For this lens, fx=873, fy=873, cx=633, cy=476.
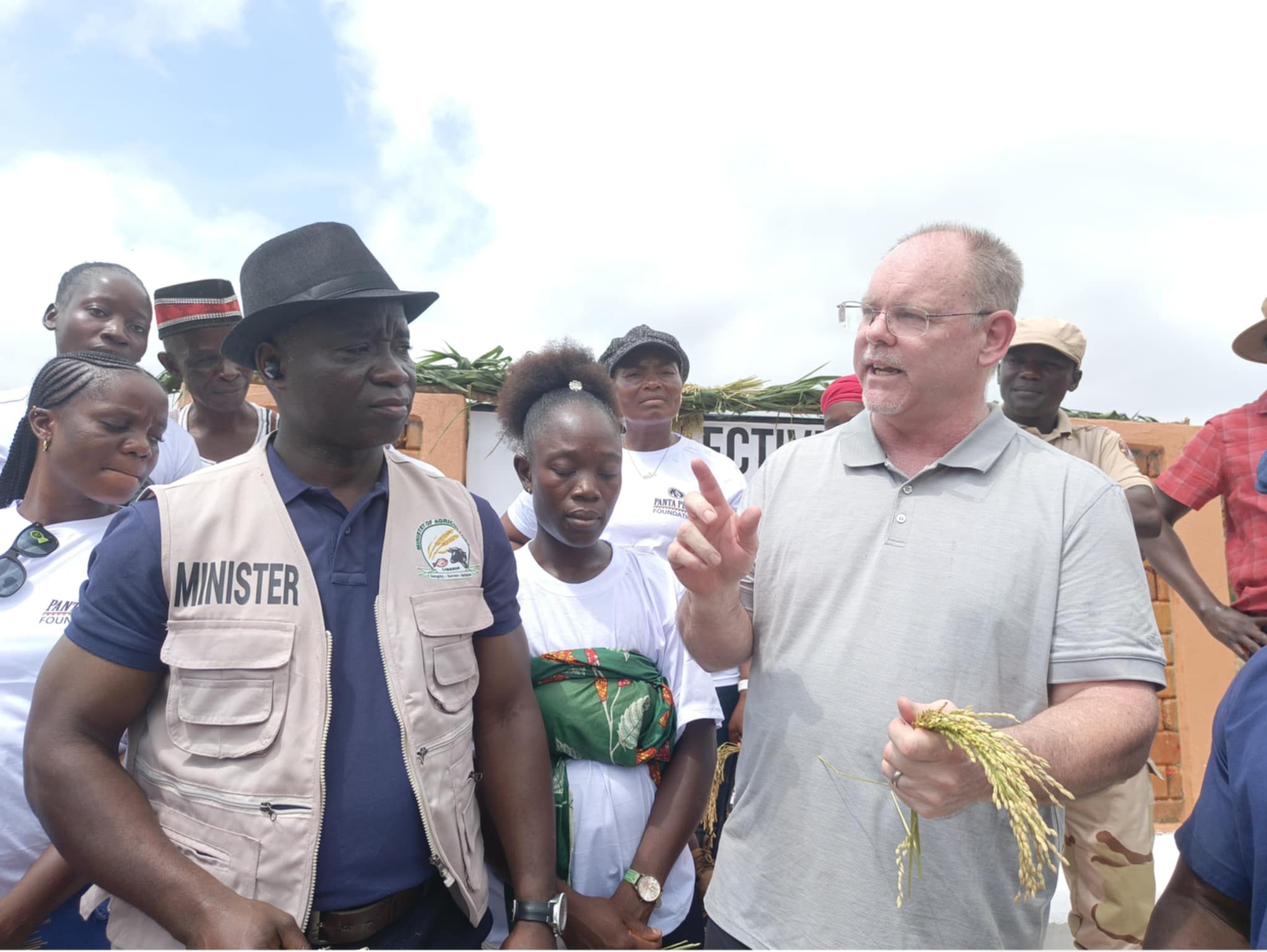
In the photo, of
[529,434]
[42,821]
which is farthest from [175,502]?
[529,434]

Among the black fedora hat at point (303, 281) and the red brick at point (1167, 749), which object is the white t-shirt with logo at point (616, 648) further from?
the red brick at point (1167, 749)

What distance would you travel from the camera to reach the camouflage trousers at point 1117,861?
3.49 metres

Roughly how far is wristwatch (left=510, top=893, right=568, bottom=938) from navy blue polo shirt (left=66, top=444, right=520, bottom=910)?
264 millimetres

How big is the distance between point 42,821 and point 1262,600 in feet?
14.8

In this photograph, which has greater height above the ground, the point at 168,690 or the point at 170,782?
the point at 168,690

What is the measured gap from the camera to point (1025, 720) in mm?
2016

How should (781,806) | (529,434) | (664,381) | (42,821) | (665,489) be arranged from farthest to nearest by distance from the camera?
(664,381), (665,489), (529,434), (781,806), (42,821)

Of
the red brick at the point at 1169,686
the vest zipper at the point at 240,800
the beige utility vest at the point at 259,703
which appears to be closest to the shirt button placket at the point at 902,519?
the beige utility vest at the point at 259,703

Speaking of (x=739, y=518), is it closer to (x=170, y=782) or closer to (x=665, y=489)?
(x=170, y=782)

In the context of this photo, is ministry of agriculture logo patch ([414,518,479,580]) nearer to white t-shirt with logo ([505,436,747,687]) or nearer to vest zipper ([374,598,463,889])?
vest zipper ([374,598,463,889])

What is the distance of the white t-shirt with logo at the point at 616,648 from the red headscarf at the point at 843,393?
2286mm

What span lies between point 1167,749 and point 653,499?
16.8 feet

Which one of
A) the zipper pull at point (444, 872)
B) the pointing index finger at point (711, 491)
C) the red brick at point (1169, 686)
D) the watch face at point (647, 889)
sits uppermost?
the pointing index finger at point (711, 491)

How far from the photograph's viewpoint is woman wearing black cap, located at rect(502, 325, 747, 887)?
13.6 feet
